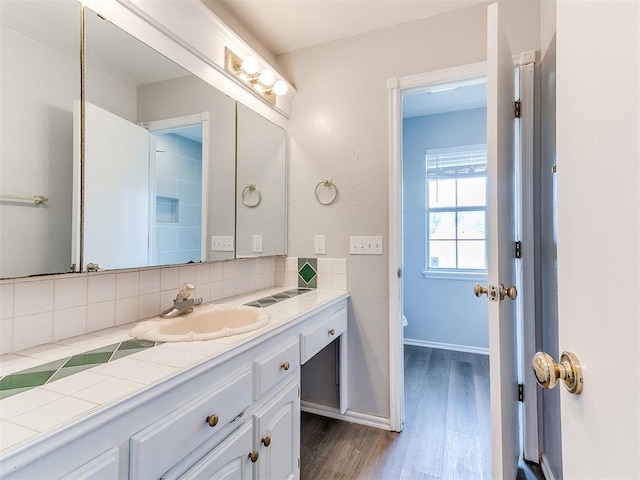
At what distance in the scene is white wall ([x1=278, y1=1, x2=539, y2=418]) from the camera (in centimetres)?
185

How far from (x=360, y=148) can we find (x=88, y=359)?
166 centimetres

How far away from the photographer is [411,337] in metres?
3.49

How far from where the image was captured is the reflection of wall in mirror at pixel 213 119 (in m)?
1.31

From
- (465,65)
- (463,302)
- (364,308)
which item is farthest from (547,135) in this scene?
(463,302)

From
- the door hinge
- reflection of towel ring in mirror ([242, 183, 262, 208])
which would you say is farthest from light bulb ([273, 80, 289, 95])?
the door hinge

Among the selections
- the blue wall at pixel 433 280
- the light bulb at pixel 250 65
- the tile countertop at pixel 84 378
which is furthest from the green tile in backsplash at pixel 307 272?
the blue wall at pixel 433 280

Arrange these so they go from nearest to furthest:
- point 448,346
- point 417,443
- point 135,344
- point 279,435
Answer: point 135,344, point 279,435, point 417,443, point 448,346

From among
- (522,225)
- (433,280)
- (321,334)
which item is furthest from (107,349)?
(433,280)

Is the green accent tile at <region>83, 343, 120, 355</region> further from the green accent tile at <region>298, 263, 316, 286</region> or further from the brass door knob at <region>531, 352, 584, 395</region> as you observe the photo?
the green accent tile at <region>298, 263, 316, 286</region>

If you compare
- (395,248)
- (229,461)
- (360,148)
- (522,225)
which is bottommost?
(229,461)

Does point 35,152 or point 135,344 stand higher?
point 35,152

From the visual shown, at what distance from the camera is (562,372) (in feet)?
1.70

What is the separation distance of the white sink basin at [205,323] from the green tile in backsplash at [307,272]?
675 mm

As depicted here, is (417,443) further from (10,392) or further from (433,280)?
(433,280)
